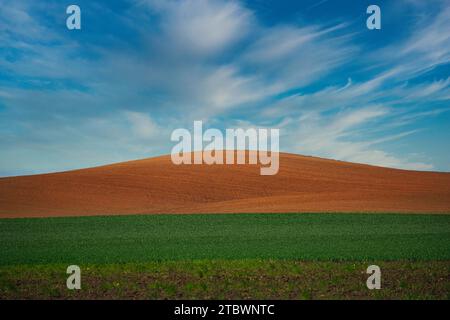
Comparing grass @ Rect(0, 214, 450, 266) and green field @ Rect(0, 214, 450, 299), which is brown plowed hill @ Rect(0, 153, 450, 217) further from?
green field @ Rect(0, 214, 450, 299)

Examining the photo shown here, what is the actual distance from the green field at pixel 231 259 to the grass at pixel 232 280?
3 cm

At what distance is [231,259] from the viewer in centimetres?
1872

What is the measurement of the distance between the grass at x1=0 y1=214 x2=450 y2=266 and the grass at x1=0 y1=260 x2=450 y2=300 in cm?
135

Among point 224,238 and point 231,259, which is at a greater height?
point 224,238

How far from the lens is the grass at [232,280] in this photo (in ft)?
43.9

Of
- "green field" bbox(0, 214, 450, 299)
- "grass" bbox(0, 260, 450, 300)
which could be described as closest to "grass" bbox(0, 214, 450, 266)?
"green field" bbox(0, 214, 450, 299)

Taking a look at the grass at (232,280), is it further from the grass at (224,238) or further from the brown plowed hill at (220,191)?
the brown plowed hill at (220,191)

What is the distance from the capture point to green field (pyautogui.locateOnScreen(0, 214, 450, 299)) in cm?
1391

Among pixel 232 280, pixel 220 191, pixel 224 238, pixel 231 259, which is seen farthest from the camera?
pixel 220 191

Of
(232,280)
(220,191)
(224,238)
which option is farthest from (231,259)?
(220,191)

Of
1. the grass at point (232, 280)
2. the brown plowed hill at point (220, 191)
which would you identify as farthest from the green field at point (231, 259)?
the brown plowed hill at point (220, 191)

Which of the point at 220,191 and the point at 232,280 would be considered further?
the point at 220,191

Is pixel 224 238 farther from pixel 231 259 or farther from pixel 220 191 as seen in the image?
pixel 220 191

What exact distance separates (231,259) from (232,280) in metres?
3.57
